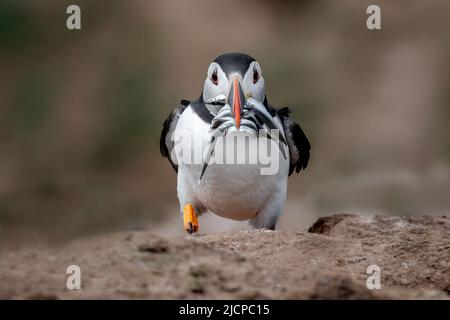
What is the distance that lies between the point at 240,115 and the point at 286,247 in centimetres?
94

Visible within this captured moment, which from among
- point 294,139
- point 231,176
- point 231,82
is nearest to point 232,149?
point 231,176

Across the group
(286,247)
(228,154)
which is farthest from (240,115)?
(286,247)

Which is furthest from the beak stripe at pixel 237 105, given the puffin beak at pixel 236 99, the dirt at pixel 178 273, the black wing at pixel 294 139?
the black wing at pixel 294 139

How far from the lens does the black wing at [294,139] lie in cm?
640

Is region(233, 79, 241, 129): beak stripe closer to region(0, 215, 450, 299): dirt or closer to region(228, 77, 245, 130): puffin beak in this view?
region(228, 77, 245, 130): puffin beak

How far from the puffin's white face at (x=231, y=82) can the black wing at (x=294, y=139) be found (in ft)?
1.91

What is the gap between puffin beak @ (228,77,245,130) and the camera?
207 inches

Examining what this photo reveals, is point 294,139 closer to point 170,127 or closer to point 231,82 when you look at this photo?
point 170,127

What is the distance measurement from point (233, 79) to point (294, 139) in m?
1.05

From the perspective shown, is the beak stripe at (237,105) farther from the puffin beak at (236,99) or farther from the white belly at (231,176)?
the white belly at (231,176)

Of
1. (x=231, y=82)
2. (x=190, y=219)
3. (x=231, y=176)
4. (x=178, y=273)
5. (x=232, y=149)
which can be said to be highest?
(x=231, y=82)

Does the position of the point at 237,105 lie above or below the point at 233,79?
below

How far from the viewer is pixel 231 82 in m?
5.56

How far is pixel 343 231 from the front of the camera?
554cm
